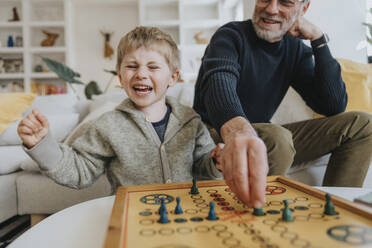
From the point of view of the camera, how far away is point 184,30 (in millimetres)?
4895

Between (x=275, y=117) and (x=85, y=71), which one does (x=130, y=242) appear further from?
(x=85, y=71)

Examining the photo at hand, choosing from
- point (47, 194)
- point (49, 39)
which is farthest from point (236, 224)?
point (49, 39)

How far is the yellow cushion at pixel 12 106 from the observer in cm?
173

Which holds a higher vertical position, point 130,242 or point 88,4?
Result: point 88,4

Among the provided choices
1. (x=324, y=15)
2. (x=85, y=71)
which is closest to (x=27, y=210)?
(x=324, y=15)

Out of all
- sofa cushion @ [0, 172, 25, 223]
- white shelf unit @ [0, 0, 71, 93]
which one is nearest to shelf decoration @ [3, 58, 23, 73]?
white shelf unit @ [0, 0, 71, 93]

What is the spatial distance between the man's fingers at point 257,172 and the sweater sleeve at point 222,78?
11.0 inches

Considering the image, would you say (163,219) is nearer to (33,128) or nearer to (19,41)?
(33,128)

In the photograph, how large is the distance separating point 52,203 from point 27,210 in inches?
5.3

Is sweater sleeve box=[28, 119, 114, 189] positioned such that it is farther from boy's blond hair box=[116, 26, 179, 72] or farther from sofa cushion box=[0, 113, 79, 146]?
sofa cushion box=[0, 113, 79, 146]

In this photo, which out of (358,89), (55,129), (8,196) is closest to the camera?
(8,196)

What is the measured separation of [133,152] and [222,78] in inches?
14.9

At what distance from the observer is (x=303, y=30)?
1.24 m

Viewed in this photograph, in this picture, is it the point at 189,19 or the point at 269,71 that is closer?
the point at 269,71
